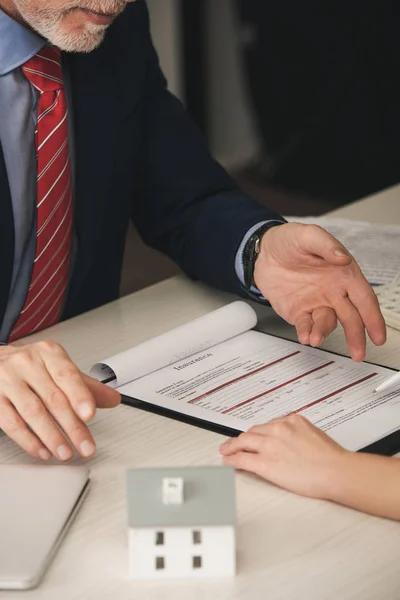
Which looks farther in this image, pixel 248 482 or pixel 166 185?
pixel 166 185

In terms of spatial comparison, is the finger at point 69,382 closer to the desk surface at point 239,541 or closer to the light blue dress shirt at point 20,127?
the desk surface at point 239,541

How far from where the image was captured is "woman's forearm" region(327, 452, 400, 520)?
3.33 feet

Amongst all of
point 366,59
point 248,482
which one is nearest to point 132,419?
point 248,482

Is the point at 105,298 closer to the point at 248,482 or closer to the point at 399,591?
the point at 248,482

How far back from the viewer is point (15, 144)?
1.59m

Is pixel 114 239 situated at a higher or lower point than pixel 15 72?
lower

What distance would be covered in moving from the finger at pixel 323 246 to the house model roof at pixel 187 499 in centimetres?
48

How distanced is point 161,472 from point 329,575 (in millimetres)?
175

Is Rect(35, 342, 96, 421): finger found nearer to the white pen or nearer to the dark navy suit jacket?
the white pen

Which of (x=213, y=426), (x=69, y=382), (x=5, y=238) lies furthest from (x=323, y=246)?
(x=5, y=238)

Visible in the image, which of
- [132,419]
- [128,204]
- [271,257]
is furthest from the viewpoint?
[128,204]

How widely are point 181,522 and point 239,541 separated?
0.38 feet

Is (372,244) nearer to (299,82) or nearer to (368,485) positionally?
(368,485)

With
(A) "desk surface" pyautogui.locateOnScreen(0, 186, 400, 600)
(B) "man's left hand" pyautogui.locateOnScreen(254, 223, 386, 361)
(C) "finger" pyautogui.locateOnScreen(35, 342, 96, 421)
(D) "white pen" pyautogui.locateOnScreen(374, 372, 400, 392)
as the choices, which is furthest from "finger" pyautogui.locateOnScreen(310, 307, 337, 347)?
(C) "finger" pyautogui.locateOnScreen(35, 342, 96, 421)
